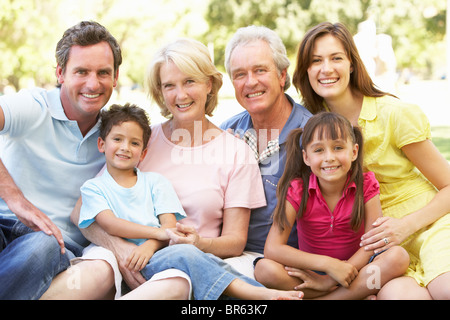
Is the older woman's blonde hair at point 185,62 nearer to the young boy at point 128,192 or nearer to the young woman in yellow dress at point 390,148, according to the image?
the young boy at point 128,192

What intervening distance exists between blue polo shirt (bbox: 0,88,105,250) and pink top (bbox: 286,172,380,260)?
3.98 feet

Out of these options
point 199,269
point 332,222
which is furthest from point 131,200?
point 332,222

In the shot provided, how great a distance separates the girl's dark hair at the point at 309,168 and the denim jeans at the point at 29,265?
1121 mm

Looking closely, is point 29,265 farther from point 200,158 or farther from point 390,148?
point 390,148

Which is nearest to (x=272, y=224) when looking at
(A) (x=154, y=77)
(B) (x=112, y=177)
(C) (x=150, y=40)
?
(B) (x=112, y=177)

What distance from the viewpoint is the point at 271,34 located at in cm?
312

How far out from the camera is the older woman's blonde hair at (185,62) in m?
2.85

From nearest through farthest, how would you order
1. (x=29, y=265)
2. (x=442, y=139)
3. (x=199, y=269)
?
(x=29, y=265), (x=199, y=269), (x=442, y=139)

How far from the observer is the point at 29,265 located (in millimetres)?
2227

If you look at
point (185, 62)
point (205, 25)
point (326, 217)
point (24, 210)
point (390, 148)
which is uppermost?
point (205, 25)

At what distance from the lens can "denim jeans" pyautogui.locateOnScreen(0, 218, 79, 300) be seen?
218 centimetres

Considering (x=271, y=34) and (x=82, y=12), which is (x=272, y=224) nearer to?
(x=271, y=34)

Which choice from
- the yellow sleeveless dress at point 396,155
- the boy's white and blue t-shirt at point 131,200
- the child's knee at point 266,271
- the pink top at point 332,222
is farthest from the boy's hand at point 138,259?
the yellow sleeveless dress at point 396,155

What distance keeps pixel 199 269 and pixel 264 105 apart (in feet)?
3.74
